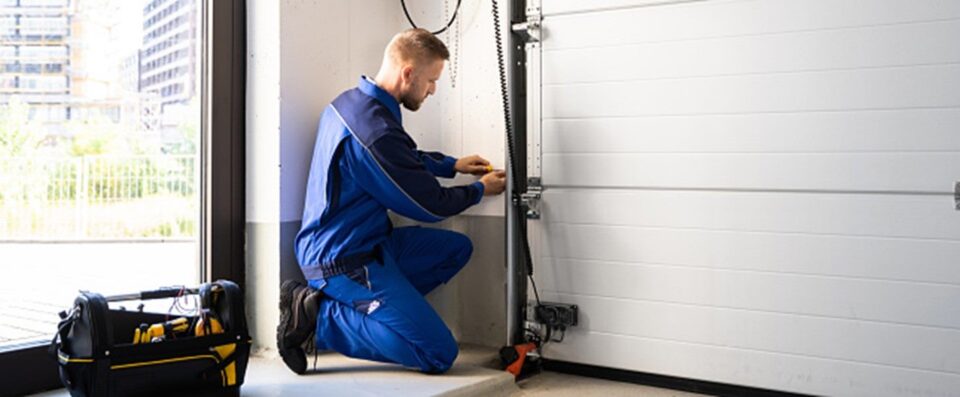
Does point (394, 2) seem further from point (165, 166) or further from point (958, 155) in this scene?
point (958, 155)

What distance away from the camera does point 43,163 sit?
2.97 meters

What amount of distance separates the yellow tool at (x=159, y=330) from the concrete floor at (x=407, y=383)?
377 millimetres

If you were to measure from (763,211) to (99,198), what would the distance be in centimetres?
260

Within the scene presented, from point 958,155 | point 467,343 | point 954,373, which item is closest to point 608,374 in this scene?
point 467,343

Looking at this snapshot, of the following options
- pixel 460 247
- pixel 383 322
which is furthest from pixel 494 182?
pixel 383 322

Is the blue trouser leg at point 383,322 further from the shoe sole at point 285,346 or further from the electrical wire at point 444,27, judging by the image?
the electrical wire at point 444,27

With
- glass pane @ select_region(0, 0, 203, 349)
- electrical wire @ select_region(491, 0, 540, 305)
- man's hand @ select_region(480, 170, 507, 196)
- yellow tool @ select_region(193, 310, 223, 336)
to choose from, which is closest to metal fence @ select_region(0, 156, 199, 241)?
glass pane @ select_region(0, 0, 203, 349)

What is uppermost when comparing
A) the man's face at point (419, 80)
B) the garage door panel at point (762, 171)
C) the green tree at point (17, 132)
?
the man's face at point (419, 80)

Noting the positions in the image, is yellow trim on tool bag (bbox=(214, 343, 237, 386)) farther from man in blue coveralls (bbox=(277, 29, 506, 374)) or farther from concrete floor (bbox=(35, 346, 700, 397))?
man in blue coveralls (bbox=(277, 29, 506, 374))

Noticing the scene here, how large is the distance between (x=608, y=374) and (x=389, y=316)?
99cm

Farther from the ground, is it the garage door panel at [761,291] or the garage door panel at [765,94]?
the garage door panel at [765,94]

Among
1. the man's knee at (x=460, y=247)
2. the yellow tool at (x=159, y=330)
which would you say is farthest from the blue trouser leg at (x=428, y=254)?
the yellow tool at (x=159, y=330)

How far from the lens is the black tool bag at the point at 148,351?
243cm

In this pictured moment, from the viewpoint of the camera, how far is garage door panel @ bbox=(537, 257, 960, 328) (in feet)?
9.29
